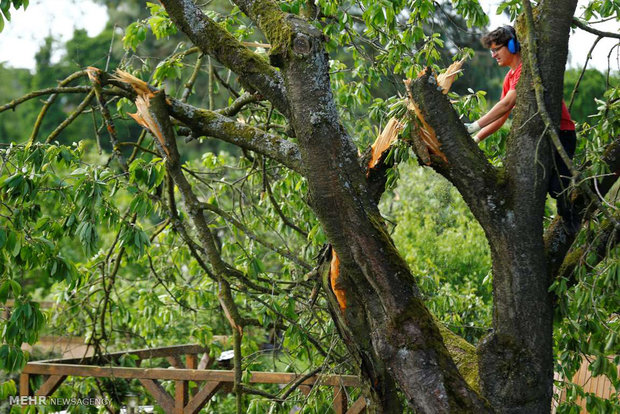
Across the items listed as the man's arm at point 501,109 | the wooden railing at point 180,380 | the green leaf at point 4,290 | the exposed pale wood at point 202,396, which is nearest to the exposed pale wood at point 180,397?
the wooden railing at point 180,380

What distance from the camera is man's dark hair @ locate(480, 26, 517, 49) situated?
13.9 feet

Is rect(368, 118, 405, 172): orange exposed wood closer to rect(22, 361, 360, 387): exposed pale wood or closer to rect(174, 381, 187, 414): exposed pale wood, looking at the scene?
rect(22, 361, 360, 387): exposed pale wood

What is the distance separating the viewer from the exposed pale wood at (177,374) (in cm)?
543

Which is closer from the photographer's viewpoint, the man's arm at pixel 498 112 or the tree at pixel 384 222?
the tree at pixel 384 222

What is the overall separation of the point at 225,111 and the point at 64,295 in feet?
7.75

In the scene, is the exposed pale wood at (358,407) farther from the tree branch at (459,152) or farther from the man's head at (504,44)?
the man's head at (504,44)

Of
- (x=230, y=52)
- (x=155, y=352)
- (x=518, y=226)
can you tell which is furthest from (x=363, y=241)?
(x=155, y=352)

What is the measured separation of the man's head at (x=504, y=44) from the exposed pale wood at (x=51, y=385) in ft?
15.1

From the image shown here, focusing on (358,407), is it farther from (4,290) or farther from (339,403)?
(4,290)

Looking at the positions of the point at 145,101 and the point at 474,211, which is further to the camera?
the point at 145,101

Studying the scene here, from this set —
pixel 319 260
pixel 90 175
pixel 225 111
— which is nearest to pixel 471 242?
pixel 225 111

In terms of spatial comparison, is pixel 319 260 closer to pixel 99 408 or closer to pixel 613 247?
pixel 613 247

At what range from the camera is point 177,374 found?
6.08 metres

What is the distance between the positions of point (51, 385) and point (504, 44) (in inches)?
191
